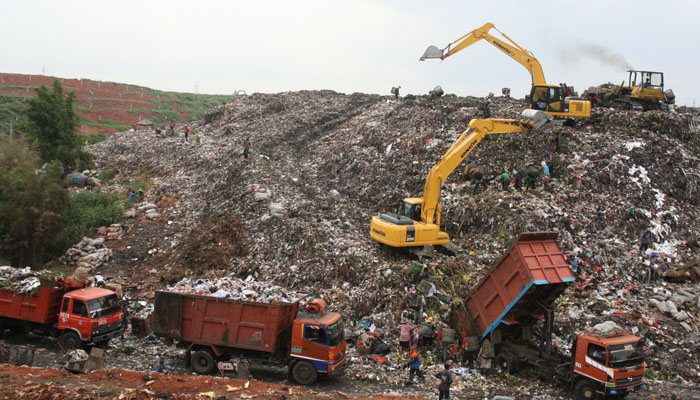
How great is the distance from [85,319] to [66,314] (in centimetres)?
50

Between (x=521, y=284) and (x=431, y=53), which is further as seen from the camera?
(x=431, y=53)

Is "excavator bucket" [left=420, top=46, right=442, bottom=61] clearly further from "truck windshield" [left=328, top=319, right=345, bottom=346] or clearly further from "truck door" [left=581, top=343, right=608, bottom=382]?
"truck door" [left=581, top=343, right=608, bottom=382]

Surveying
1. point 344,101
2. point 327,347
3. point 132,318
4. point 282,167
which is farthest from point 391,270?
point 344,101

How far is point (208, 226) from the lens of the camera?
16984 mm

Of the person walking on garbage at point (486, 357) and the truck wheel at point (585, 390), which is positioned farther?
the person walking on garbage at point (486, 357)

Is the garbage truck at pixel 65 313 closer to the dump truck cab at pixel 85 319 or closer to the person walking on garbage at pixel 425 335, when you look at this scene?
the dump truck cab at pixel 85 319

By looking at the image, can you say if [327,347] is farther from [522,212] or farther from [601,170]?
[601,170]

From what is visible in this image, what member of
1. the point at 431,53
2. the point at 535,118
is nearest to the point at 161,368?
the point at 535,118

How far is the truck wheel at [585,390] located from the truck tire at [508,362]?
113cm

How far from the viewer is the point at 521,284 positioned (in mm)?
9117

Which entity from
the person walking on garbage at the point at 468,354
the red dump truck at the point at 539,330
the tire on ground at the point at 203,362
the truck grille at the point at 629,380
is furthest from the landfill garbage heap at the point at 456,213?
the tire on ground at the point at 203,362

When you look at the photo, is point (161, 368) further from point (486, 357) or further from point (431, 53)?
point (431, 53)

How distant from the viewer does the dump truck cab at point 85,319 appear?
33.6 ft

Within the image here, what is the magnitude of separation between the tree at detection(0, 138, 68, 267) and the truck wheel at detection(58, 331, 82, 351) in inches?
238
